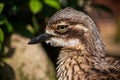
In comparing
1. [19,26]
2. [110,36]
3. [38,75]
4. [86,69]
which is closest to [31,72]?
[38,75]

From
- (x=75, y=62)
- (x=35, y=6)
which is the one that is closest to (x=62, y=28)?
(x=75, y=62)

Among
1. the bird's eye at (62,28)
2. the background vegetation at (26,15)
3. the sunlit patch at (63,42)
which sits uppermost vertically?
the bird's eye at (62,28)

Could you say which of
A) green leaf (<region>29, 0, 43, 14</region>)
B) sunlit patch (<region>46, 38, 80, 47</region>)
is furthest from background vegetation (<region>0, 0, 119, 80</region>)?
sunlit patch (<region>46, 38, 80, 47</region>)

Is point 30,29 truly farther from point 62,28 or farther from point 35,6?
point 62,28

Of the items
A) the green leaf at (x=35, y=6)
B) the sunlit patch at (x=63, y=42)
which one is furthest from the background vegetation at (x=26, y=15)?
the sunlit patch at (x=63, y=42)

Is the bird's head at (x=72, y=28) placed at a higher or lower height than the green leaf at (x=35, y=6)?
higher

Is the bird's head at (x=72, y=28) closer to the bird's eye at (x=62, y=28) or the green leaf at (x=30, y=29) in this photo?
the bird's eye at (x=62, y=28)
